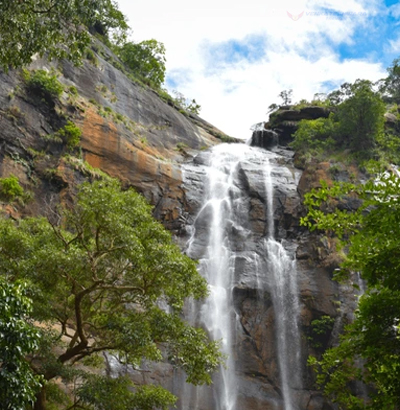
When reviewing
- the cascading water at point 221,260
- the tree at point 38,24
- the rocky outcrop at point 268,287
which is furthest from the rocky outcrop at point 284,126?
the tree at point 38,24

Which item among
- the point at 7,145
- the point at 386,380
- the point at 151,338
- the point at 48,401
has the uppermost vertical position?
the point at 7,145

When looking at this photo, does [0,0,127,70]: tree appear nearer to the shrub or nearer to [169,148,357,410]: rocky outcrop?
the shrub

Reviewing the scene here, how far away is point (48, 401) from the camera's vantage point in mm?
11000

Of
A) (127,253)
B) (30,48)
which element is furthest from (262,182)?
(30,48)

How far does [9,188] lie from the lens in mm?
18141

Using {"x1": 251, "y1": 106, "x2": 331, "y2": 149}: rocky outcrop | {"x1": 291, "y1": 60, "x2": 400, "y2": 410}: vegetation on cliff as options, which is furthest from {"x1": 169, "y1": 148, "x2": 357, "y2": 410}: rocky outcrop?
{"x1": 251, "y1": 106, "x2": 331, "y2": 149}: rocky outcrop

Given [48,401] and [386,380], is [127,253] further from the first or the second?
[386,380]

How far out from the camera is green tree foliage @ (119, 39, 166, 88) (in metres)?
40.4

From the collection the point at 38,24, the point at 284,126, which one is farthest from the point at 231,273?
the point at 284,126

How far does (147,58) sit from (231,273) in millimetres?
27359

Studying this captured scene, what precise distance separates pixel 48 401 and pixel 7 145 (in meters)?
12.7

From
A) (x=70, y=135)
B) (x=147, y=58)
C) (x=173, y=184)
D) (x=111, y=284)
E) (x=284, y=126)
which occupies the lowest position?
(x=111, y=284)

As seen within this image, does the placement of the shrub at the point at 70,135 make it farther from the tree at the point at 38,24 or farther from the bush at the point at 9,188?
the tree at the point at 38,24

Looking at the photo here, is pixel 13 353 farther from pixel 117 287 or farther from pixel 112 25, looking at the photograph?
pixel 112 25
